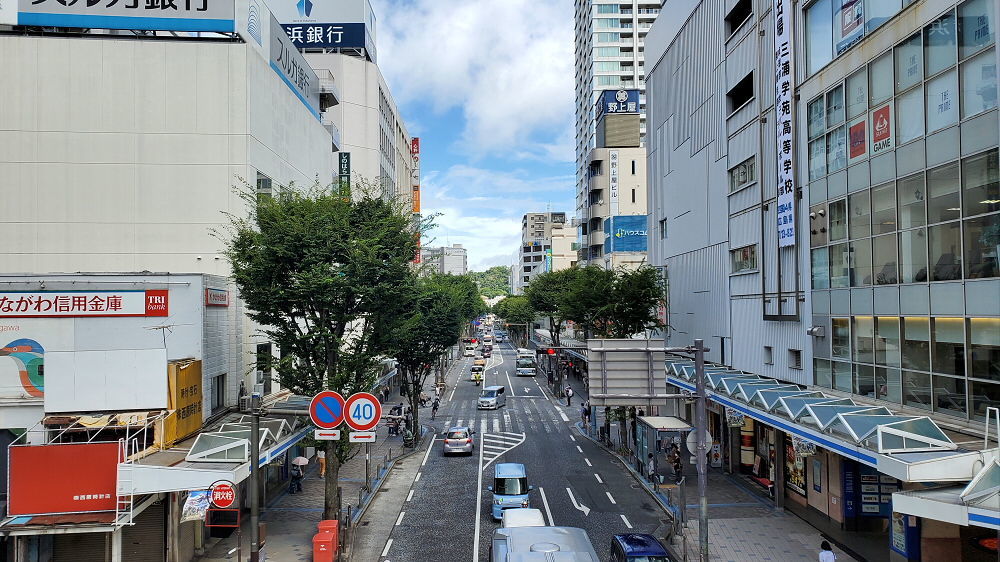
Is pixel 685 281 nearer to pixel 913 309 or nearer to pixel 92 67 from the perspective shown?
pixel 913 309

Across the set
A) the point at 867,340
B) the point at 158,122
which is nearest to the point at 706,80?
the point at 867,340

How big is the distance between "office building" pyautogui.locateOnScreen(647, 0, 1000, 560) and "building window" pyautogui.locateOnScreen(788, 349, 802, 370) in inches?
5.9

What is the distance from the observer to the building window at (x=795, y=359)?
25.8m

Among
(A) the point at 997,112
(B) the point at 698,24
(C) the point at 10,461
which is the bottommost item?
(C) the point at 10,461

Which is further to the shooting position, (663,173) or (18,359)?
(663,173)

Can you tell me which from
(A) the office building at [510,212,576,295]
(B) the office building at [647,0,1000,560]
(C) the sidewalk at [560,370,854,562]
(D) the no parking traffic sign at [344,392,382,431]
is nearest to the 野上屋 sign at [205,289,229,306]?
(D) the no parking traffic sign at [344,392,382,431]

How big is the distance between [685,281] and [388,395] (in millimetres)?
35378

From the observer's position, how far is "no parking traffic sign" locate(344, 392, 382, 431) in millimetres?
20141

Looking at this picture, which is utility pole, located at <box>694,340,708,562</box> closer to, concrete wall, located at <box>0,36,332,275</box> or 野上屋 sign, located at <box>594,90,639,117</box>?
concrete wall, located at <box>0,36,332,275</box>

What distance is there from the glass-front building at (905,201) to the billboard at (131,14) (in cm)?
2510

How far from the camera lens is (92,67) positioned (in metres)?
28.5

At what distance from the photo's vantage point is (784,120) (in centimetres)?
2605

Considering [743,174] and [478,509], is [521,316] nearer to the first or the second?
[743,174]

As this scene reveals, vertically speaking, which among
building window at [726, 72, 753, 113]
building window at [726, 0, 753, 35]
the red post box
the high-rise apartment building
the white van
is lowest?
the red post box
